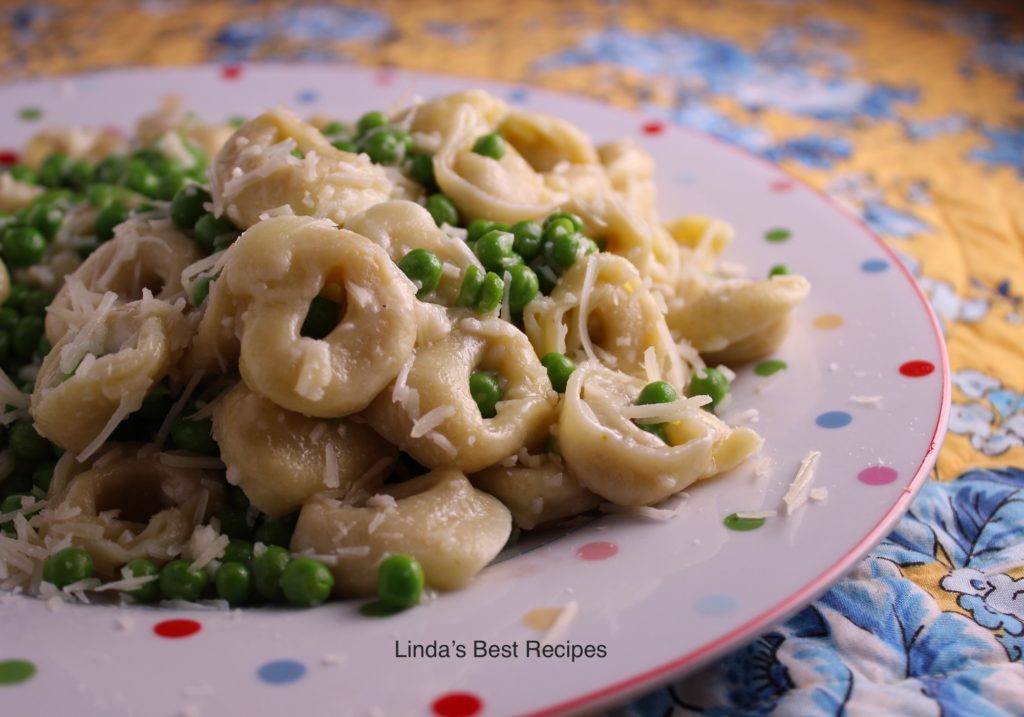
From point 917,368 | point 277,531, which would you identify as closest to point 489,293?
point 277,531

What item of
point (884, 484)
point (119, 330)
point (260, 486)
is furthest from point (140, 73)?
→ point (884, 484)

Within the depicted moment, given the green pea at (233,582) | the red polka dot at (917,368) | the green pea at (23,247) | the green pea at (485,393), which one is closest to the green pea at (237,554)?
the green pea at (233,582)

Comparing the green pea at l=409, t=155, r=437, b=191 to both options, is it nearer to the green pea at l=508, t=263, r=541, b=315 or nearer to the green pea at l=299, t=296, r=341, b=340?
the green pea at l=508, t=263, r=541, b=315

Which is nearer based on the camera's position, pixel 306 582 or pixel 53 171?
pixel 306 582

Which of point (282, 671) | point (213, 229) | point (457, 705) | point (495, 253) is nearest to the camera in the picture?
point (457, 705)

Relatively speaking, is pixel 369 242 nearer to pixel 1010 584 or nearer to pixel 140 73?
pixel 1010 584

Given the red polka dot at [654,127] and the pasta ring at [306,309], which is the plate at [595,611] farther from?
the red polka dot at [654,127]

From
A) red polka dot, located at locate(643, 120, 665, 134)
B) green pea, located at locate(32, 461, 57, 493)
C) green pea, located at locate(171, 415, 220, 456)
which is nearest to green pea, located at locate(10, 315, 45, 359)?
green pea, located at locate(32, 461, 57, 493)

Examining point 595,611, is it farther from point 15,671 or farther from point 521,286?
point 15,671
